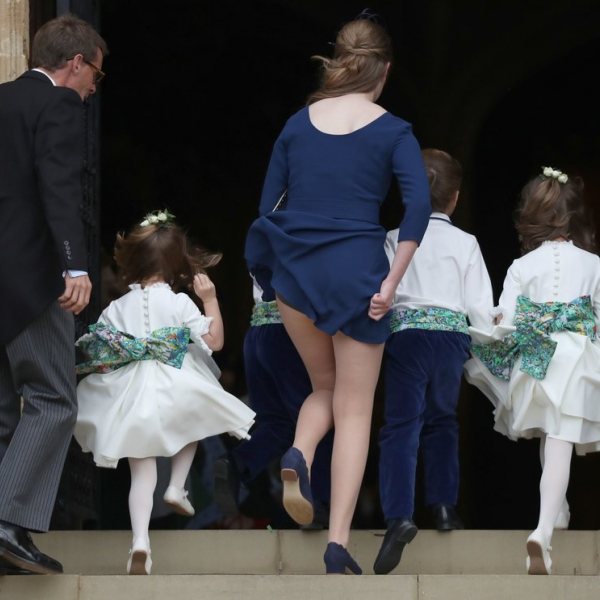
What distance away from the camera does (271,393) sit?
7.92 meters

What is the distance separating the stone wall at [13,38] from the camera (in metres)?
7.92

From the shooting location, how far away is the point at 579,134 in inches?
536

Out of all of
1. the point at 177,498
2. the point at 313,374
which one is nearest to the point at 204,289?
the point at 313,374

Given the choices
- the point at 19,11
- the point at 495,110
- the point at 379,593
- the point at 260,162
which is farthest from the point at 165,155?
the point at 379,593

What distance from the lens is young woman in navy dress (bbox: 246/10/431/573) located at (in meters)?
6.68

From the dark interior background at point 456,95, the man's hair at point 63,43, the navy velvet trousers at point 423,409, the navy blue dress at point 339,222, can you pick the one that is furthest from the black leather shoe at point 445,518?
the dark interior background at point 456,95

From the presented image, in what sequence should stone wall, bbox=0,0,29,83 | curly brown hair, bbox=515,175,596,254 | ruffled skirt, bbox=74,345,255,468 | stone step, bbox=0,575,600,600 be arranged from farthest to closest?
1. stone wall, bbox=0,0,29,83
2. curly brown hair, bbox=515,175,596,254
3. ruffled skirt, bbox=74,345,255,468
4. stone step, bbox=0,575,600,600

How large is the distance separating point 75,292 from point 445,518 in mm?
1875

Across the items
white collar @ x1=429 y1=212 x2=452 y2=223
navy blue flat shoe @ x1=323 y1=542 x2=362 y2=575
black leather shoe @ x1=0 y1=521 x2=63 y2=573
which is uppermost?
white collar @ x1=429 y1=212 x2=452 y2=223

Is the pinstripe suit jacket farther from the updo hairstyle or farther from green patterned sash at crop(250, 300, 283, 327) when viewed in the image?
green patterned sash at crop(250, 300, 283, 327)

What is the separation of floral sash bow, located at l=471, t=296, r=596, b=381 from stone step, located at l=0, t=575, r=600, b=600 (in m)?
1.19

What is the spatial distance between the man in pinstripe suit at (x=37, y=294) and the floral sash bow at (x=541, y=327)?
1844 millimetres

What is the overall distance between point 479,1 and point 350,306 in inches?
288

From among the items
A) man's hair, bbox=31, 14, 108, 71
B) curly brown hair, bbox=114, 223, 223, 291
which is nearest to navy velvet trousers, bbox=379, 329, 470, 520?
curly brown hair, bbox=114, 223, 223, 291
